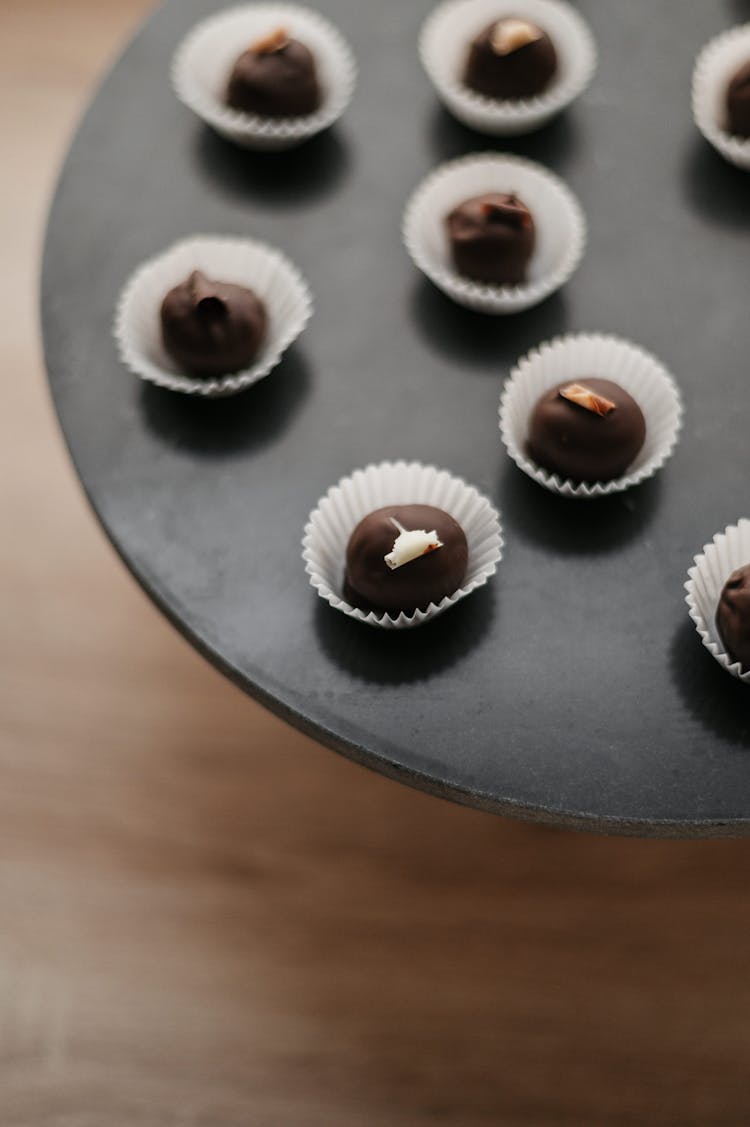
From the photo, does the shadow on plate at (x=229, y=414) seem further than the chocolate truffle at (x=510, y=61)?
No

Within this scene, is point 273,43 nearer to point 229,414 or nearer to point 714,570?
point 229,414

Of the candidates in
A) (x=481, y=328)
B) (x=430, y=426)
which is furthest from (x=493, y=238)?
(x=430, y=426)

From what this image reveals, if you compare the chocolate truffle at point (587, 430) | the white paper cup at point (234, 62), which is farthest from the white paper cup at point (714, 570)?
the white paper cup at point (234, 62)

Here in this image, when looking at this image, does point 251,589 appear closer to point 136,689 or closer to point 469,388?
point 469,388

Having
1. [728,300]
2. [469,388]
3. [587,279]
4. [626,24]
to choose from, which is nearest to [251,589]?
[469,388]

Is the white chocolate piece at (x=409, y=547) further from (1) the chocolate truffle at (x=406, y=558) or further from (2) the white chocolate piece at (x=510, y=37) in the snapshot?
(2) the white chocolate piece at (x=510, y=37)

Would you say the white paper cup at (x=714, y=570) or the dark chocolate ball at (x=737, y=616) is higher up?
the white paper cup at (x=714, y=570)
